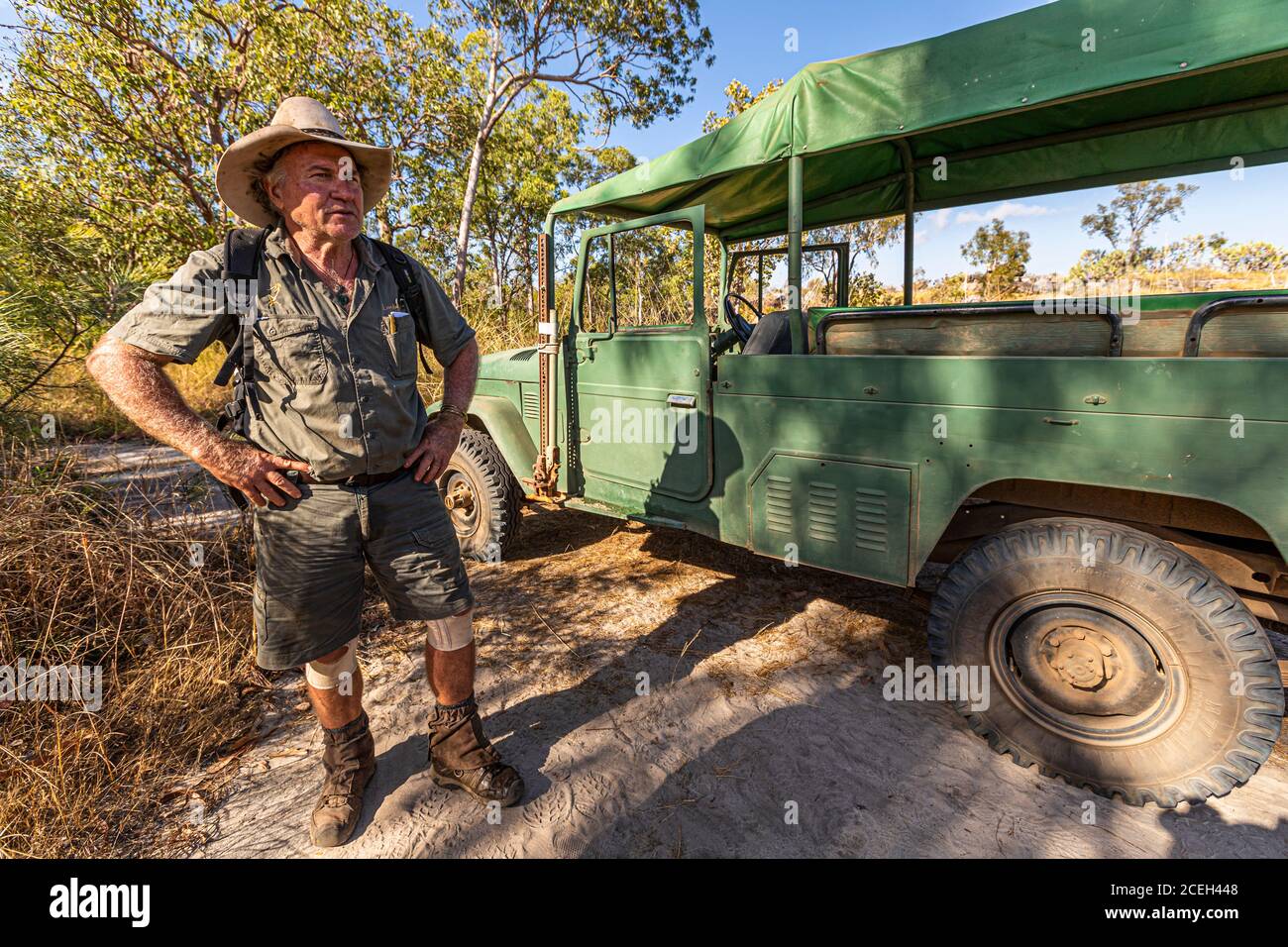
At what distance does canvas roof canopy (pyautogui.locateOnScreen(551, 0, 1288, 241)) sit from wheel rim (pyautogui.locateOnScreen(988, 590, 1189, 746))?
5.84 feet

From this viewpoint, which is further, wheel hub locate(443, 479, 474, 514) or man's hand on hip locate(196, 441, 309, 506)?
wheel hub locate(443, 479, 474, 514)

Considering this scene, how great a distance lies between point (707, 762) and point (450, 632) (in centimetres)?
107

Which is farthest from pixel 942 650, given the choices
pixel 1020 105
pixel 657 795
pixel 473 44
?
pixel 473 44

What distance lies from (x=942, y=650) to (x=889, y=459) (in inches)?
30.9

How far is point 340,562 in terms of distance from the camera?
6.03 ft

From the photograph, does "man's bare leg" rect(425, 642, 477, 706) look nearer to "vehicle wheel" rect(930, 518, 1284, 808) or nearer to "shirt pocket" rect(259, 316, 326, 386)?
"shirt pocket" rect(259, 316, 326, 386)

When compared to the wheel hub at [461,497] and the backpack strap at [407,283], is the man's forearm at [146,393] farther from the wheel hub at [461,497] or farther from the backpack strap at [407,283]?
the wheel hub at [461,497]

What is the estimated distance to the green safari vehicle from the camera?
6.09 feet

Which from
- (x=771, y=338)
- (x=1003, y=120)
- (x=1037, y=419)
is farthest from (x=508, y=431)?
(x=1003, y=120)

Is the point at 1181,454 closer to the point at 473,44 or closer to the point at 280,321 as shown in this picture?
the point at 280,321

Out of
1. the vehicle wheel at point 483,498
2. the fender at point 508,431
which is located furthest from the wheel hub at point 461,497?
the fender at point 508,431

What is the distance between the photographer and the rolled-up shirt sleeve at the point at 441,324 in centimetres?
206

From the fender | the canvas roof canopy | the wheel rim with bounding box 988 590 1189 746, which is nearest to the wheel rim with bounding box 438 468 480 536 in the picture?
the fender

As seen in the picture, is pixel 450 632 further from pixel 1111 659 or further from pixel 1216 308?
pixel 1216 308
